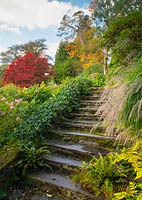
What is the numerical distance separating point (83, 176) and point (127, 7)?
13330mm

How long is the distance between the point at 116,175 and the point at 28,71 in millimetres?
10104

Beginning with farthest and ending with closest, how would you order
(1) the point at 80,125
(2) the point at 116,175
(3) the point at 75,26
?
(3) the point at 75,26
(1) the point at 80,125
(2) the point at 116,175

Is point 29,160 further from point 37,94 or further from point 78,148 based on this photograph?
point 37,94

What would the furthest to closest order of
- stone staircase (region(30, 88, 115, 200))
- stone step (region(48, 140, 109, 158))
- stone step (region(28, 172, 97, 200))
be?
stone step (region(48, 140, 109, 158)), stone staircase (region(30, 88, 115, 200)), stone step (region(28, 172, 97, 200))

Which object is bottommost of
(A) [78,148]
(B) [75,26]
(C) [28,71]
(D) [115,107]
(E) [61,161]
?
(E) [61,161]

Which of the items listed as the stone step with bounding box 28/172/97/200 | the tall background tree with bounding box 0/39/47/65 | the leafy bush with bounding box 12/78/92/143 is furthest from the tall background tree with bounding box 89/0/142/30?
the stone step with bounding box 28/172/97/200

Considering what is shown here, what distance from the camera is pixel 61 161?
305 centimetres

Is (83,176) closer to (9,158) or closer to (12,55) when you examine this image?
(9,158)

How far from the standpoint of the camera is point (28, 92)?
5.98m

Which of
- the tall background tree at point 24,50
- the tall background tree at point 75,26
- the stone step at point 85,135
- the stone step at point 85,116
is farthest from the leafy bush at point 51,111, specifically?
the tall background tree at point 24,50

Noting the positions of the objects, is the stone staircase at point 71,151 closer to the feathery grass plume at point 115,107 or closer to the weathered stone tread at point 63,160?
the weathered stone tread at point 63,160

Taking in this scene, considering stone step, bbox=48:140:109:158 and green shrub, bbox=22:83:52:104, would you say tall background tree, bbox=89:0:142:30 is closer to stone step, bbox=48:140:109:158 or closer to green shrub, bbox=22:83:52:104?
green shrub, bbox=22:83:52:104

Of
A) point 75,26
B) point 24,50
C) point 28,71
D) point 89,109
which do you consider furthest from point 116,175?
point 24,50

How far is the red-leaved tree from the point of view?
38.6 feet
